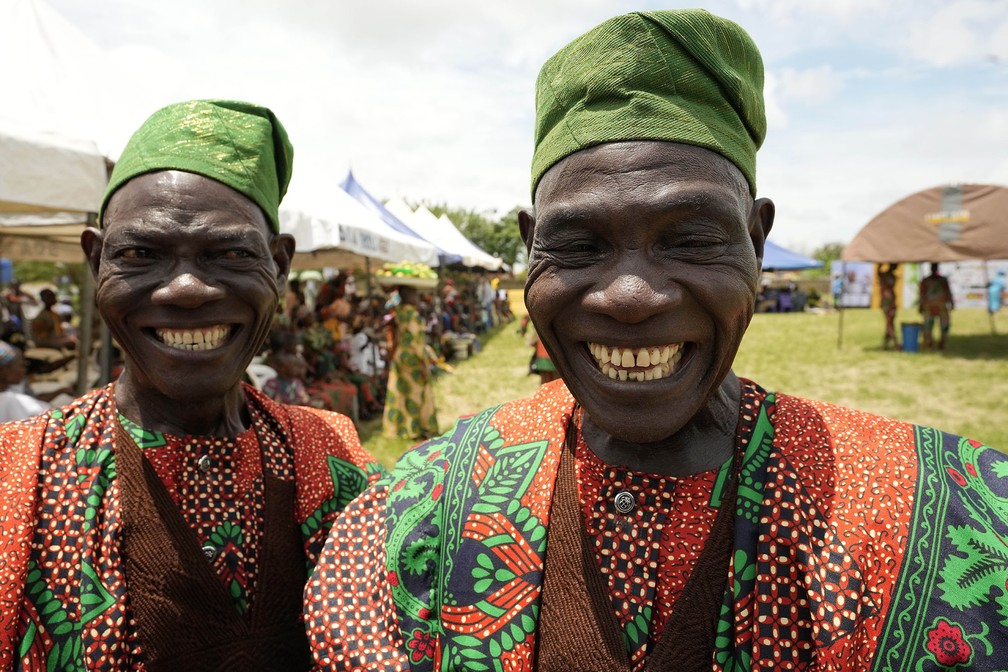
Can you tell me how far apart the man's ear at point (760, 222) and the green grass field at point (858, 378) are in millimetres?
5825

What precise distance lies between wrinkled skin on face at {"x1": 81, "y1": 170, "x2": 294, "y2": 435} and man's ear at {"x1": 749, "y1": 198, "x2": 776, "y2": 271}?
3.94 feet

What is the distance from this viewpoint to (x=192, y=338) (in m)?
1.67

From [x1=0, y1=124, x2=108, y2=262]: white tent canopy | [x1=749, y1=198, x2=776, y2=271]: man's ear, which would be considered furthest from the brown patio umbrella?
[x1=0, y1=124, x2=108, y2=262]: white tent canopy

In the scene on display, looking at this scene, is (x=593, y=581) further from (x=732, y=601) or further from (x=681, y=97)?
(x=681, y=97)

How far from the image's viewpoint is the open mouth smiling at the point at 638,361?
1.18 m

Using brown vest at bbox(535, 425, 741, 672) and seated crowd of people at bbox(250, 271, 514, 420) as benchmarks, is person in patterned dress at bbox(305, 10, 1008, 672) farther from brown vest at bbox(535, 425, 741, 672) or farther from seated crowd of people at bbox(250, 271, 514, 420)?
seated crowd of people at bbox(250, 271, 514, 420)

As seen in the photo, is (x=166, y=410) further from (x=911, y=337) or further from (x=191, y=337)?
(x=911, y=337)

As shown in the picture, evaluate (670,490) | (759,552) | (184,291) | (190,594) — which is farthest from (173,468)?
(759,552)

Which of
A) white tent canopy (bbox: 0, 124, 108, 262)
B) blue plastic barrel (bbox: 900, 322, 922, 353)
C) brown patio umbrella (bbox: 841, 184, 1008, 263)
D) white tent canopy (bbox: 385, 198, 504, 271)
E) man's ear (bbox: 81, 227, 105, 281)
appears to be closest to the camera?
man's ear (bbox: 81, 227, 105, 281)

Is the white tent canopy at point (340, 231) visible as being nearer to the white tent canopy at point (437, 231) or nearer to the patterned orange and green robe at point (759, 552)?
the patterned orange and green robe at point (759, 552)

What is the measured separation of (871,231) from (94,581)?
50.1 feet

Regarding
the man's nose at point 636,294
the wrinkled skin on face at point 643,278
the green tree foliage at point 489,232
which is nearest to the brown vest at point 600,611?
the wrinkled skin on face at point 643,278

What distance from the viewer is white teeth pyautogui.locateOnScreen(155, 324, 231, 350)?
1.66 m

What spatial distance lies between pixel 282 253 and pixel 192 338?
16.1 inches
